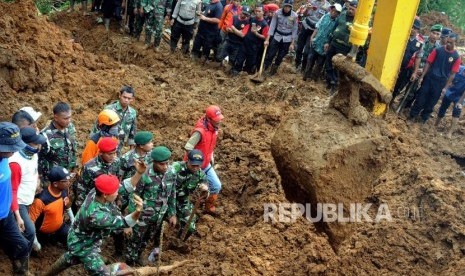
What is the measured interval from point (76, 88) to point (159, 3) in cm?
345

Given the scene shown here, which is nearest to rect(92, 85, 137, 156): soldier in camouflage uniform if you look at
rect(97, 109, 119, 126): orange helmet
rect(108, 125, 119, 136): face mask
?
rect(108, 125, 119, 136): face mask

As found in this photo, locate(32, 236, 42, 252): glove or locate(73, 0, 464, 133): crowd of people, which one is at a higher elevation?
locate(73, 0, 464, 133): crowd of people

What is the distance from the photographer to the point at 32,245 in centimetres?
573

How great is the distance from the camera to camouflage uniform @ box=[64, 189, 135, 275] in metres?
5.12

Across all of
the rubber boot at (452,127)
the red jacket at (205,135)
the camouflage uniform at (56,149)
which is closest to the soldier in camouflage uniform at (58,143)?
the camouflage uniform at (56,149)

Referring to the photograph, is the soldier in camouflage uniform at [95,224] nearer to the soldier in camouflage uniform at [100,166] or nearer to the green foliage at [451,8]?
the soldier in camouflage uniform at [100,166]

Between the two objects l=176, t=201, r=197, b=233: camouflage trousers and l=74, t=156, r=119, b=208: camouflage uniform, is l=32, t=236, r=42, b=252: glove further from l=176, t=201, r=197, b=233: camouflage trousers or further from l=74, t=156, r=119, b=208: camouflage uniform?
l=176, t=201, r=197, b=233: camouflage trousers

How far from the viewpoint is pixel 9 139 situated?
493cm

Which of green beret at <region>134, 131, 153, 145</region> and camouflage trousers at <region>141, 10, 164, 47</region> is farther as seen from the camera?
camouflage trousers at <region>141, 10, 164, 47</region>

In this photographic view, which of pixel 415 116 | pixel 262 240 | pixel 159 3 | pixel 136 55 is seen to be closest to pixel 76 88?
pixel 136 55

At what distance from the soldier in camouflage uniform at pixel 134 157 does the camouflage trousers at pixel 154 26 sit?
21.4 ft

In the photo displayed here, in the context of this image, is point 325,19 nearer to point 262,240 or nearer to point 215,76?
point 215,76

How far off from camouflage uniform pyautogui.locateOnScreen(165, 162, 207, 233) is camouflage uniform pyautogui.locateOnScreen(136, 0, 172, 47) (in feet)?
21.4

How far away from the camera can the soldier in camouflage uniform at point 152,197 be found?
5867 millimetres
